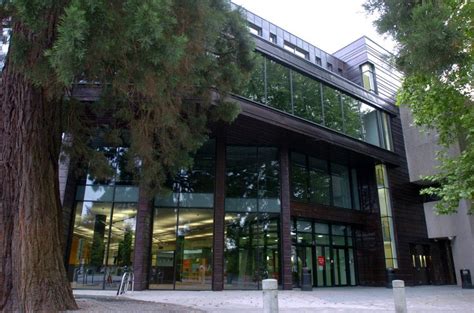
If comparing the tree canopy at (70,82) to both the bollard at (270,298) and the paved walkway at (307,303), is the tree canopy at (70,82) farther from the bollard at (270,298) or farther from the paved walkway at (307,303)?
the bollard at (270,298)

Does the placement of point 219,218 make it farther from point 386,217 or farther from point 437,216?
point 437,216

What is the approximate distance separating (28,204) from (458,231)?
22588 mm

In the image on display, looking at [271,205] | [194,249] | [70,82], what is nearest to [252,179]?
[271,205]

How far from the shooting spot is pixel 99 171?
10.9 meters

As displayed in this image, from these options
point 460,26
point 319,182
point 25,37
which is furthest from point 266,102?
point 25,37

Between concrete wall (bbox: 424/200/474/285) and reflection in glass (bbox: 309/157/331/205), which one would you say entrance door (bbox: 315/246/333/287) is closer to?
reflection in glass (bbox: 309/157/331/205)

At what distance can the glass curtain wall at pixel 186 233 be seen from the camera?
55.2ft

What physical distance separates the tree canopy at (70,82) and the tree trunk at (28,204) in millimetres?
18

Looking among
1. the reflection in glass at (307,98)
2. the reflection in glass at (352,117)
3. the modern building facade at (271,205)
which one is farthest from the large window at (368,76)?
the reflection in glass at (307,98)

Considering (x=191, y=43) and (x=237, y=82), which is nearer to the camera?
(x=191, y=43)

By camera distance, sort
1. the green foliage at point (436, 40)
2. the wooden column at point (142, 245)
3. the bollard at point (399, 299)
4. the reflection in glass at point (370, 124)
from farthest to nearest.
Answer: the reflection in glass at point (370, 124), the wooden column at point (142, 245), the green foliage at point (436, 40), the bollard at point (399, 299)

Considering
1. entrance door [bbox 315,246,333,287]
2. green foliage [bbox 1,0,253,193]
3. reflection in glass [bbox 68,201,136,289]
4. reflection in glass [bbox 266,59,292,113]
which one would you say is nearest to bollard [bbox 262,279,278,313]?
green foliage [bbox 1,0,253,193]

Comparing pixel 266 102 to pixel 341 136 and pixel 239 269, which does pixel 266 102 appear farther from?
pixel 239 269

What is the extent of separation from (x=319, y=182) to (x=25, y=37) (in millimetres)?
17195
